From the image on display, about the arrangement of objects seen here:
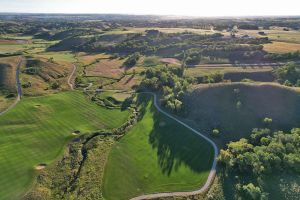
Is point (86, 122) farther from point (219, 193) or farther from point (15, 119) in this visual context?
point (219, 193)

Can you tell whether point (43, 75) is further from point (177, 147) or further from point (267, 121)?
point (267, 121)

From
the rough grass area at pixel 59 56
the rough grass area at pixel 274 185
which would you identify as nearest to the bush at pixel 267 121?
the rough grass area at pixel 274 185

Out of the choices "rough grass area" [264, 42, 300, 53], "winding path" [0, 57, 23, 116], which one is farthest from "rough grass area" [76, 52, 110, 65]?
"rough grass area" [264, 42, 300, 53]

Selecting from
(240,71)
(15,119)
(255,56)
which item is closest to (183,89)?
(240,71)

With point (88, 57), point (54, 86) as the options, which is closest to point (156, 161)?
point (54, 86)

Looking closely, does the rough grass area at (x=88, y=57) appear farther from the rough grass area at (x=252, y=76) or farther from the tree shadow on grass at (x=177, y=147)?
the tree shadow on grass at (x=177, y=147)

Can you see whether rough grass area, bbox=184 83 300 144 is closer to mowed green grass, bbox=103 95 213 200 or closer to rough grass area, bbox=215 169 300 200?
mowed green grass, bbox=103 95 213 200
